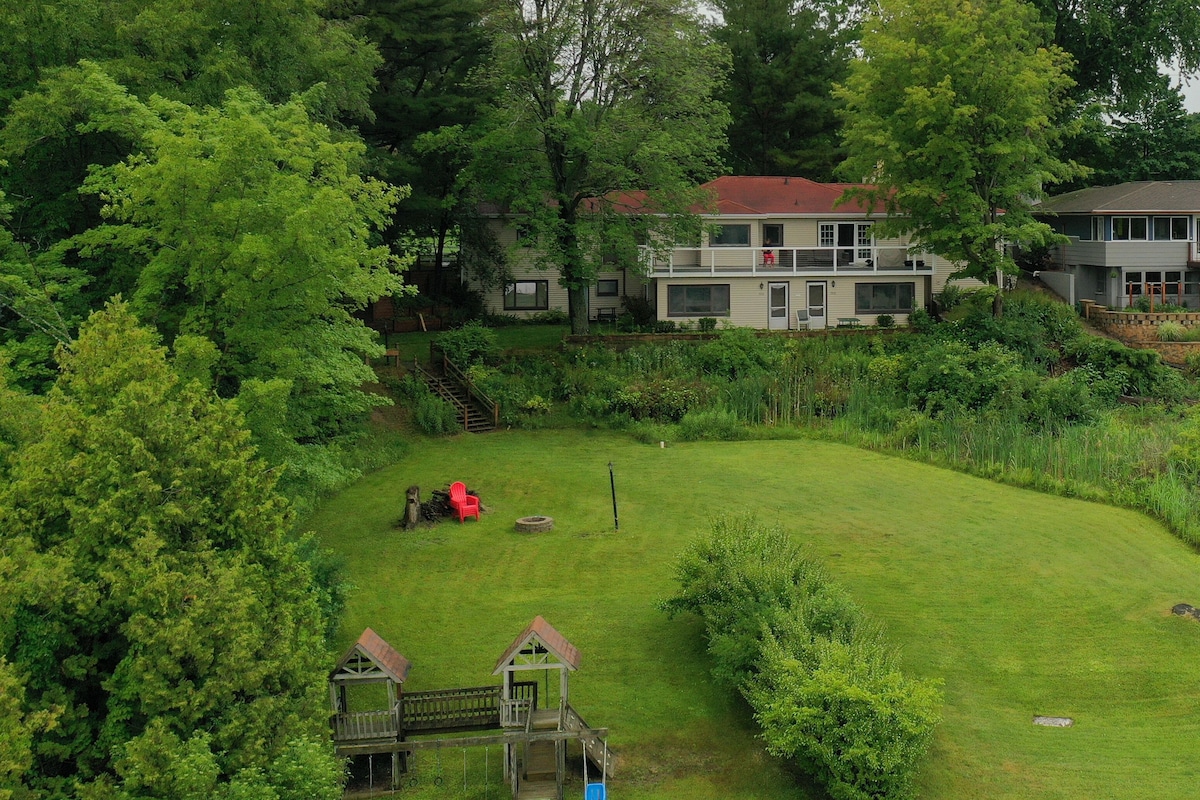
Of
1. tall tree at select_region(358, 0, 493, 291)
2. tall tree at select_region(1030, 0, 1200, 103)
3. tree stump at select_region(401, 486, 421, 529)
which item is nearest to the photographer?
tree stump at select_region(401, 486, 421, 529)

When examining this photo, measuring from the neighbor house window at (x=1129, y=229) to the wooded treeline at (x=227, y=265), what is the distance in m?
4.71

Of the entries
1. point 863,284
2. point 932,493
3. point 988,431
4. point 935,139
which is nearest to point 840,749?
point 932,493

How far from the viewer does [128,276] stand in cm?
2092

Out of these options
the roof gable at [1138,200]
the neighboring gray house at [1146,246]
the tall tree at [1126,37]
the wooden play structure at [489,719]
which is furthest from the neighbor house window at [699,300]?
the wooden play structure at [489,719]

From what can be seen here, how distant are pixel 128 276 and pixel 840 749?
15.1m

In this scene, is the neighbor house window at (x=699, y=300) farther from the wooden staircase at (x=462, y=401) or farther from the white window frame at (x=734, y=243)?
the wooden staircase at (x=462, y=401)

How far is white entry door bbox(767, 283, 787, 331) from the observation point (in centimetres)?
4112

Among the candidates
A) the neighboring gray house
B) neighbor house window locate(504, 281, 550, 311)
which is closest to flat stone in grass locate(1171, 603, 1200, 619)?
the neighboring gray house

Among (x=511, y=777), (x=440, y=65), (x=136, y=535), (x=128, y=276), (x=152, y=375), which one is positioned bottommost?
(x=511, y=777)

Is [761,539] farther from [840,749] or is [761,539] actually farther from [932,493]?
[932,493]

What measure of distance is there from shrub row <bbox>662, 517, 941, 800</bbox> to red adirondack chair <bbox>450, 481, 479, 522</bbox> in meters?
7.04

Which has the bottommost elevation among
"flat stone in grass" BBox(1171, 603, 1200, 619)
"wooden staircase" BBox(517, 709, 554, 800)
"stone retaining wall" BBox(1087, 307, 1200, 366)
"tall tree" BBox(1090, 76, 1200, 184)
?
"wooden staircase" BBox(517, 709, 554, 800)

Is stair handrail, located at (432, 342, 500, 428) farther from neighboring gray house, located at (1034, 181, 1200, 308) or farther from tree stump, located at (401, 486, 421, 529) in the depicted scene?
neighboring gray house, located at (1034, 181, 1200, 308)

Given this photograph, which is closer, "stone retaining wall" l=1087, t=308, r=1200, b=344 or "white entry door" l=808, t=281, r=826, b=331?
"stone retaining wall" l=1087, t=308, r=1200, b=344
